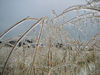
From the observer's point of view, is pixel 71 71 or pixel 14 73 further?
pixel 14 73

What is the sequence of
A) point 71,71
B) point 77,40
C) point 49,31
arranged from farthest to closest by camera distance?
point 77,40, point 71,71, point 49,31

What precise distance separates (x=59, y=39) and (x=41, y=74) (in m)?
0.21

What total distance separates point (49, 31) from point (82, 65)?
517mm

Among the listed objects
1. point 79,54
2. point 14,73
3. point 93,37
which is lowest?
point 14,73

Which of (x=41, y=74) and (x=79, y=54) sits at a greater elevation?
(x=79, y=54)

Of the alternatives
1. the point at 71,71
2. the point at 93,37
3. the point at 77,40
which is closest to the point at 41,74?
the point at 71,71

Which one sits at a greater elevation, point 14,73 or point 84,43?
point 84,43

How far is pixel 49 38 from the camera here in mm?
458

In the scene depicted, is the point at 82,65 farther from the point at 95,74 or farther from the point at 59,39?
the point at 59,39

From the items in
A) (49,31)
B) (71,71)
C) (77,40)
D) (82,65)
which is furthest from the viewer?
(82,65)

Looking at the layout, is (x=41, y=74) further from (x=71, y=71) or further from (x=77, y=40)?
(x=77, y=40)

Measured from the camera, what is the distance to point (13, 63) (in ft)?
2.79

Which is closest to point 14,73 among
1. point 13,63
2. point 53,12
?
point 13,63

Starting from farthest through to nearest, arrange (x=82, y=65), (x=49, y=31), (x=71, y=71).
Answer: (x=82, y=65) → (x=71, y=71) → (x=49, y=31)
